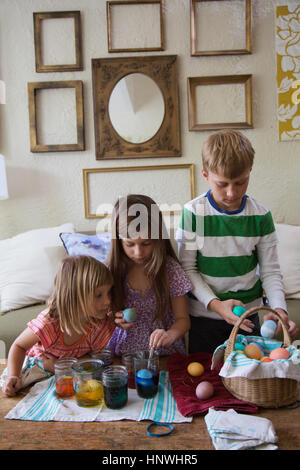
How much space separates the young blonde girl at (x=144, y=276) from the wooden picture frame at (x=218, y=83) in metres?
1.46

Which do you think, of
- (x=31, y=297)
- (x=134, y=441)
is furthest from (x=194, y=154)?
(x=134, y=441)

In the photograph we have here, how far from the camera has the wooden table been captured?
0.78m

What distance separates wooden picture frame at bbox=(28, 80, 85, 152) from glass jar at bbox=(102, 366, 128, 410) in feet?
6.37

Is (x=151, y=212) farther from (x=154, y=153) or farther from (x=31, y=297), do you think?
(x=154, y=153)

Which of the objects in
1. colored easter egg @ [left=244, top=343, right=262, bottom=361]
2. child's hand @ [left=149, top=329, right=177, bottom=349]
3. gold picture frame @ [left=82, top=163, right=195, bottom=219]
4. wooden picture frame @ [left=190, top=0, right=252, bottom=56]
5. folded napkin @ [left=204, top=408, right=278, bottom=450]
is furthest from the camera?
gold picture frame @ [left=82, top=163, right=195, bottom=219]

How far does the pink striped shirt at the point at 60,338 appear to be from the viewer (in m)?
1.15

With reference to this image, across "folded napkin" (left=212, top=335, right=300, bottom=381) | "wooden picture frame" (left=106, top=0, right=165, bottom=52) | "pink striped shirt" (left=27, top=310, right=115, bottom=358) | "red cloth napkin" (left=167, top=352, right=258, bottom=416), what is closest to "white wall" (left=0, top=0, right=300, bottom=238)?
"wooden picture frame" (left=106, top=0, right=165, bottom=52)

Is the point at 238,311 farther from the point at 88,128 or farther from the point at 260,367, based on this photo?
the point at 88,128

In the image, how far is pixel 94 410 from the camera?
93cm

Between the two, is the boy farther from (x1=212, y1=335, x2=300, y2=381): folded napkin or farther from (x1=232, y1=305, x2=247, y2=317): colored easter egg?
(x1=212, y1=335, x2=300, y2=381): folded napkin

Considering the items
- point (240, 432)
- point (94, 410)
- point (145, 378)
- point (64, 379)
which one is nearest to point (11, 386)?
point (64, 379)

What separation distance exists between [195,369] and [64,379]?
0.35 m

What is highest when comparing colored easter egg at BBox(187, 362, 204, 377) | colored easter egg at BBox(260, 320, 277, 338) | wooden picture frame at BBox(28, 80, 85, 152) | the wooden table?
wooden picture frame at BBox(28, 80, 85, 152)

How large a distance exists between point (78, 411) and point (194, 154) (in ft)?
6.56
